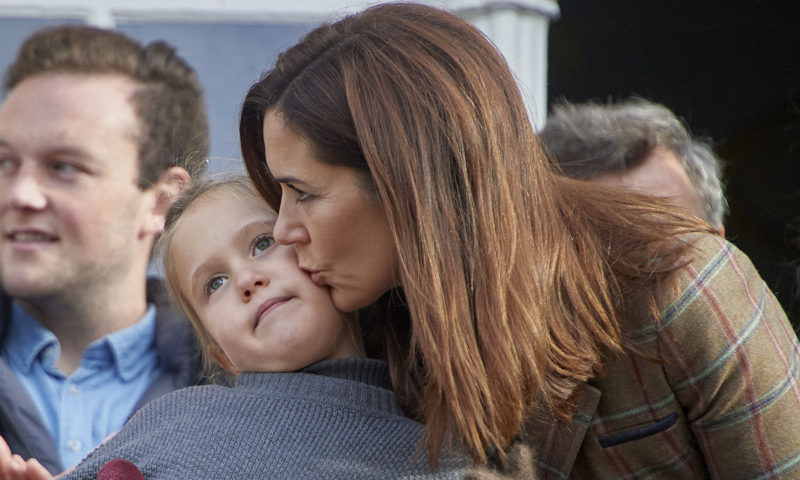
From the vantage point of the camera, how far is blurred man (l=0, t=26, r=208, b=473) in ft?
8.13

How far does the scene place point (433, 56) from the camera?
1.47m

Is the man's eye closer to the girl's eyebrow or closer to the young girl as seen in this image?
the young girl

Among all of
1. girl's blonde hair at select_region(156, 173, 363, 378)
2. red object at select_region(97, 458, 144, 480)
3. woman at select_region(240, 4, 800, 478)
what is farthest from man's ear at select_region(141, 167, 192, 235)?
red object at select_region(97, 458, 144, 480)

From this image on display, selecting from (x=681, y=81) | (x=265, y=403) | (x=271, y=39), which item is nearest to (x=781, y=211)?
(x=681, y=81)

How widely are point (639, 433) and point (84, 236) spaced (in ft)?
6.28

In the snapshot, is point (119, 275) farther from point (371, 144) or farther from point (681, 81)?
point (681, 81)

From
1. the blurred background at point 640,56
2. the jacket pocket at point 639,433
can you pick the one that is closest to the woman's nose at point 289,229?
the jacket pocket at point 639,433

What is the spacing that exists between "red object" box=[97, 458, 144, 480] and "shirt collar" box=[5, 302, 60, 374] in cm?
126

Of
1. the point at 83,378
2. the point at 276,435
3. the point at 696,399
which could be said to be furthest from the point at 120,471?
the point at 83,378

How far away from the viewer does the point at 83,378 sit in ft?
8.28

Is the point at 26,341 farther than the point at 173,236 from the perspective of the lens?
Yes

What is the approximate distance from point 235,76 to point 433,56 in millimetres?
2228

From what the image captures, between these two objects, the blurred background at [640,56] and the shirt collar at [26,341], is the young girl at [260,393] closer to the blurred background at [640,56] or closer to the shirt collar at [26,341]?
the shirt collar at [26,341]

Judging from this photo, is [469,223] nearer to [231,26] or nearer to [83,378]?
[83,378]
